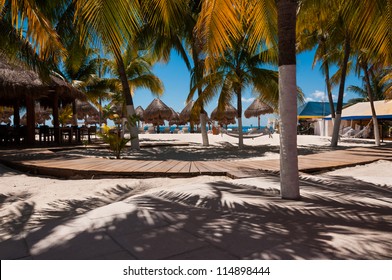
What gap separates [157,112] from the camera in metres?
30.0

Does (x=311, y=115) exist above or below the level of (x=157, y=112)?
below

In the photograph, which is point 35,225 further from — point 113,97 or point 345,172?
point 113,97

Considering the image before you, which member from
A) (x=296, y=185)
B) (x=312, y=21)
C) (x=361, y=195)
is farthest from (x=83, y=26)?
(x=312, y=21)

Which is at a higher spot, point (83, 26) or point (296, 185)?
point (83, 26)

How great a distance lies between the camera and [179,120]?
115ft

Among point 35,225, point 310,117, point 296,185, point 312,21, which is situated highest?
point 312,21

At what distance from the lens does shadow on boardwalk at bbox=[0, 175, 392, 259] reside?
1.95m

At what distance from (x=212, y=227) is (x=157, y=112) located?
92.4 feet

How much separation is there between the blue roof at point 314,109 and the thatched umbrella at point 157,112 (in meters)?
14.0

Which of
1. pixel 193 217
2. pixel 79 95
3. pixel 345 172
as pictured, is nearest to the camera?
pixel 193 217

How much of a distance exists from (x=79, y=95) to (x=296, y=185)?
12.3 metres

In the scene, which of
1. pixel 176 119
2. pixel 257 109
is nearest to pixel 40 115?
pixel 176 119

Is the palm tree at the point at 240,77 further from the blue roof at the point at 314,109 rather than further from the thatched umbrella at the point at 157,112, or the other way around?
the blue roof at the point at 314,109

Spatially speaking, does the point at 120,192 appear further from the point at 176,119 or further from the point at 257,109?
the point at 176,119
